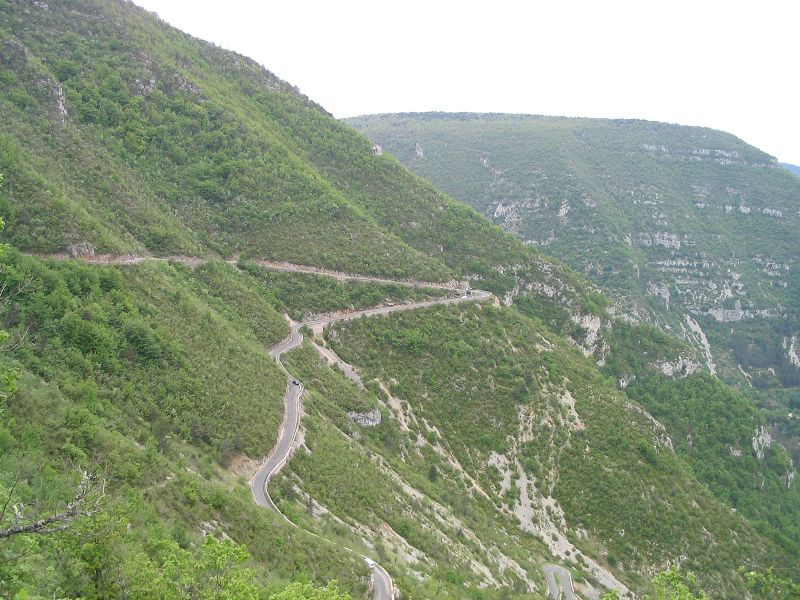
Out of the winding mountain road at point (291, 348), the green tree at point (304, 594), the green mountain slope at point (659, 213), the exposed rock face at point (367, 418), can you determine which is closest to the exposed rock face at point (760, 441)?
the winding mountain road at point (291, 348)

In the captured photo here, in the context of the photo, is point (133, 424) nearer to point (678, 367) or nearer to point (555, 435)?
point (555, 435)

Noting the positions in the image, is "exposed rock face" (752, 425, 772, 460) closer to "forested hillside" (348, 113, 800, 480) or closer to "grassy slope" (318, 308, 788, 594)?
"grassy slope" (318, 308, 788, 594)

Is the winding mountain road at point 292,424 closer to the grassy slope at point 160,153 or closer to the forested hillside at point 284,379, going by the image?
the forested hillside at point 284,379

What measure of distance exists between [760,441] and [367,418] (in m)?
55.6

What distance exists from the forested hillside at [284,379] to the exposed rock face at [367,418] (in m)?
0.48

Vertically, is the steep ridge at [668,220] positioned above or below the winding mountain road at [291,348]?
above

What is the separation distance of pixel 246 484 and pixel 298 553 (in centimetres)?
568

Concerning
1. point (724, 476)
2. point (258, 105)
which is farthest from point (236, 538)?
point (258, 105)

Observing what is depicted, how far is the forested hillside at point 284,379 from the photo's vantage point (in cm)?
1730

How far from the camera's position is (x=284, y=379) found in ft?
116

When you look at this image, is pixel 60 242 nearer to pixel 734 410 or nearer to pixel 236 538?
pixel 236 538

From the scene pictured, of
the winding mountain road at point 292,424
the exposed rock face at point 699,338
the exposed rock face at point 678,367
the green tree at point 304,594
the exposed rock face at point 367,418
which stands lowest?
the exposed rock face at point 367,418

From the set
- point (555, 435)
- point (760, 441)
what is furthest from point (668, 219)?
point (555, 435)

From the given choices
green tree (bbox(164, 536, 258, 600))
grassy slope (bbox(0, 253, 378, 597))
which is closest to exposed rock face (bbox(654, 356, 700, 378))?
grassy slope (bbox(0, 253, 378, 597))
